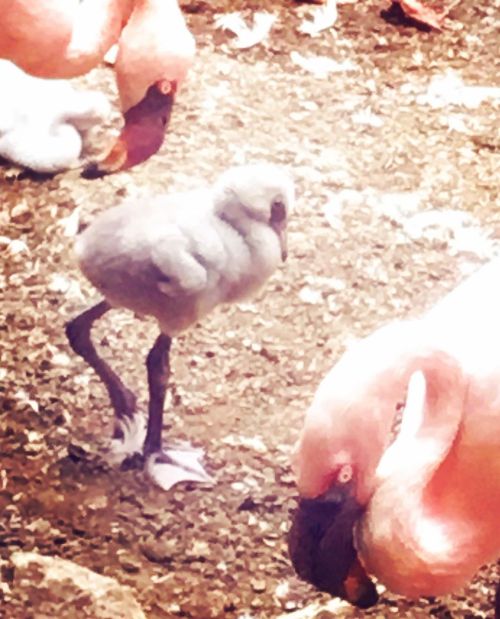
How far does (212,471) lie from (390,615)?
249mm

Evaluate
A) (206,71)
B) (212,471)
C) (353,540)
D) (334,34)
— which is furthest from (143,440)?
(334,34)

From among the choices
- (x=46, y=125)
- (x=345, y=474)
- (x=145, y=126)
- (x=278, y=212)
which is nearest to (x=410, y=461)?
(x=345, y=474)

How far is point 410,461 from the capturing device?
1.00 metres

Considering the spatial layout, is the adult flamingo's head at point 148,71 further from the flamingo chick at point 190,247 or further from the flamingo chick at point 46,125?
the flamingo chick at point 46,125

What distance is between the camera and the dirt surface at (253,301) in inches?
51.2

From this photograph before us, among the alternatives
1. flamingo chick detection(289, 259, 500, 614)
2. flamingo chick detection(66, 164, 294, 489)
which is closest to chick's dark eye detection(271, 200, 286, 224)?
flamingo chick detection(66, 164, 294, 489)

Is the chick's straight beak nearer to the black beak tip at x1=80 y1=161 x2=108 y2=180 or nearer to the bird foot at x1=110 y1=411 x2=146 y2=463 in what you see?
the black beak tip at x1=80 y1=161 x2=108 y2=180

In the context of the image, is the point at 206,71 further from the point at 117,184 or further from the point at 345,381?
the point at 345,381

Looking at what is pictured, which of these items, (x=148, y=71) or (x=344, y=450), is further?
(x=148, y=71)

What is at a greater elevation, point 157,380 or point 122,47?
point 122,47

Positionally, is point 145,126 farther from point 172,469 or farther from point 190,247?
point 172,469

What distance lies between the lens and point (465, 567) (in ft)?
3.26

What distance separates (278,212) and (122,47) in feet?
0.72

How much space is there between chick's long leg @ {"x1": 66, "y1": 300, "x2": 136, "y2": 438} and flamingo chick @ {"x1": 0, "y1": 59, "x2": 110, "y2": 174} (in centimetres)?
49
